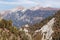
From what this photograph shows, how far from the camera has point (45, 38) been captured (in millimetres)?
163250

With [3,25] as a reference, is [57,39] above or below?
below

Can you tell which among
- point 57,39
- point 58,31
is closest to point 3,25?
point 57,39

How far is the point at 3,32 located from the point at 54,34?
349 ft

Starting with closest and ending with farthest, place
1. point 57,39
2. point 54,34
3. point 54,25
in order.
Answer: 1. point 57,39
2. point 54,34
3. point 54,25

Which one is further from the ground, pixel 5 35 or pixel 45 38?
pixel 5 35

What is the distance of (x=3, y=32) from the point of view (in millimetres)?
57969

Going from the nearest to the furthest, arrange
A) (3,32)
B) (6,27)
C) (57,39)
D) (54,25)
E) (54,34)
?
(3,32) → (6,27) → (57,39) → (54,34) → (54,25)

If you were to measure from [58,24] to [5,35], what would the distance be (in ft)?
396

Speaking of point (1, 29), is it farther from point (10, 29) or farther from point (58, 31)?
point (58, 31)

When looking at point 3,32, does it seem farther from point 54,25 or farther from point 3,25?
point 54,25

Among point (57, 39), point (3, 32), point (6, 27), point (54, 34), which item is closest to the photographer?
point (3, 32)

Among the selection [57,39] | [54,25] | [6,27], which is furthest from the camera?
[54,25]

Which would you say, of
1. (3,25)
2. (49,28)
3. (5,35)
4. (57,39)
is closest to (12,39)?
(5,35)

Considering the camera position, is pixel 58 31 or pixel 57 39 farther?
pixel 58 31
